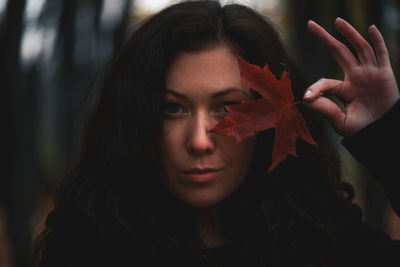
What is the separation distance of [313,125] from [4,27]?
2.69 metres

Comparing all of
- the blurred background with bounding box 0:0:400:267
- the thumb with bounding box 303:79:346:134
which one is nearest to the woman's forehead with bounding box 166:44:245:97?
the thumb with bounding box 303:79:346:134

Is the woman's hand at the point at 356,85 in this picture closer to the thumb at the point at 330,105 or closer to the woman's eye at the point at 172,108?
the thumb at the point at 330,105

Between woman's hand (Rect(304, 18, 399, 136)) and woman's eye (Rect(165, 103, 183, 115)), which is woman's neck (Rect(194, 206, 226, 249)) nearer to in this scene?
woman's eye (Rect(165, 103, 183, 115))

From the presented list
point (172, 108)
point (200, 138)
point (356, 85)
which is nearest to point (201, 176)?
point (200, 138)

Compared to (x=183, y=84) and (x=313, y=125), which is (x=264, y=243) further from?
(x=183, y=84)

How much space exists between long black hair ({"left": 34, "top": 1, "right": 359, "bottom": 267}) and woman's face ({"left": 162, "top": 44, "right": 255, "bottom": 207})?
0.05 m

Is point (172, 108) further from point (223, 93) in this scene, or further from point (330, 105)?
point (330, 105)

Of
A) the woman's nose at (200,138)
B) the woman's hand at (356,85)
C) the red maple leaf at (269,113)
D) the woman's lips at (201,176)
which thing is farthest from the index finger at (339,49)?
the woman's lips at (201,176)

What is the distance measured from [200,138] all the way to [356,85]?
57cm

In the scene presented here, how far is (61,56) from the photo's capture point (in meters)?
5.72

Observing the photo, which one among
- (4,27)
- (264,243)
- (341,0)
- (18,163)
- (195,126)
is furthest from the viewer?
(341,0)

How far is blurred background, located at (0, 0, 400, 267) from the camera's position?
3451mm

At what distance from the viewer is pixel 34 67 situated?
15.8ft

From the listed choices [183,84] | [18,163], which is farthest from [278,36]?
[18,163]
